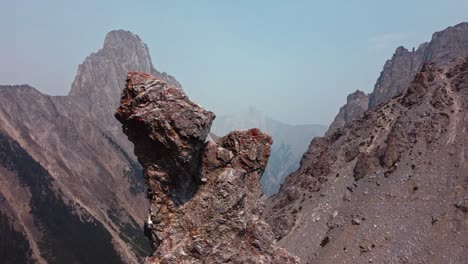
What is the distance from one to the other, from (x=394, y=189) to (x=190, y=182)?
84293 mm

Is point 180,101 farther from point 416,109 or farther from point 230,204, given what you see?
point 416,109

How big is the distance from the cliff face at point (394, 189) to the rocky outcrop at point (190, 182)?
6547 cm

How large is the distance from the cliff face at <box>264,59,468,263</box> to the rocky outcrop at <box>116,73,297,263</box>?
65466 mm

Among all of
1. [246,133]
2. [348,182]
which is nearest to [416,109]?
[348,182]

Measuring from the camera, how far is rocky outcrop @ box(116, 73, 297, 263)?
18922 mm

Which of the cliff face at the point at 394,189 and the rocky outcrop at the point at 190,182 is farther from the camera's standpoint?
the cliff face at the point at 394,189

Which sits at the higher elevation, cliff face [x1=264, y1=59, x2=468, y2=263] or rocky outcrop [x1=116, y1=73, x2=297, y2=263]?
cliff face [x1=264, y1=59, x2=468, y2=263]

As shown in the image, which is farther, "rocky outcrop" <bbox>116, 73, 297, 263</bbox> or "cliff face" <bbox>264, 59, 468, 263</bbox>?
"cliff face" <bbox>264, 59, 468, 263</bbox>

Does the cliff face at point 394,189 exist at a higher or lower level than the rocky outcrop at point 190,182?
higher

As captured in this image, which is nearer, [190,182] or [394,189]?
[190,182]

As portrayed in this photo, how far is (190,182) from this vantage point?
782 inches

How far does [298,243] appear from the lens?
9781cm

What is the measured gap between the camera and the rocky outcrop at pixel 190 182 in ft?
62.1

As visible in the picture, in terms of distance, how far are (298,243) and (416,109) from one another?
45.4 meters
